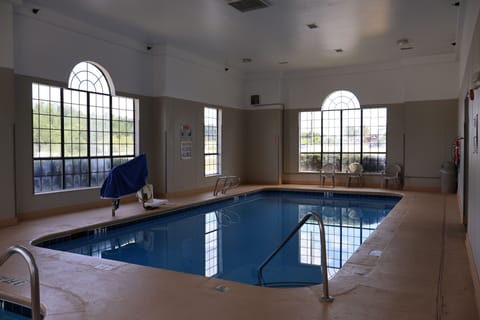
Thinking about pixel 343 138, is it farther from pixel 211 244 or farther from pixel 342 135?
pixel 211 244

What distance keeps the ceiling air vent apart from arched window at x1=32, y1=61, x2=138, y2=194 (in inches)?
128

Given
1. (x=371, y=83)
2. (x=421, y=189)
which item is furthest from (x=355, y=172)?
(x=371, y=83)

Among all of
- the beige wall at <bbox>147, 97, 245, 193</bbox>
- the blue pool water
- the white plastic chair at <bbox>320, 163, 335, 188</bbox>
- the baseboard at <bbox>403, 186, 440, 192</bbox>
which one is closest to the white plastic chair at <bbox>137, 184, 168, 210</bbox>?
the blue pool water

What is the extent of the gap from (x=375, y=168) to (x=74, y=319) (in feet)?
32.2

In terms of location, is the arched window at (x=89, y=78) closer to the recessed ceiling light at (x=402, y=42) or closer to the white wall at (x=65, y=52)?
the white wall at (x=65, y=52)

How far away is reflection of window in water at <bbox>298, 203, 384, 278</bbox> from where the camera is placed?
504 cm

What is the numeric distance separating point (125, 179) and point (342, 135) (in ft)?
22.9

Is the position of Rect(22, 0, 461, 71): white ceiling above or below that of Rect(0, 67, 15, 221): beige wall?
above

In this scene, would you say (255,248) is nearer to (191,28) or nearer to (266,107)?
(191,28)

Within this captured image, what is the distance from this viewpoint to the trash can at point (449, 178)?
31.1ft

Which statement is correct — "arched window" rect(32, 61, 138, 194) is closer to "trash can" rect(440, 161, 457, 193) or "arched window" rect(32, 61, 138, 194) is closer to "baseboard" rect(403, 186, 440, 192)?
"baseboard" rect(403, 186, 440, 192)

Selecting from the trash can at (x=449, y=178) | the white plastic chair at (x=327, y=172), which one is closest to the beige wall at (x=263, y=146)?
the white plastic chair at (x=327, y=172)

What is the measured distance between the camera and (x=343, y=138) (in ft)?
38.0

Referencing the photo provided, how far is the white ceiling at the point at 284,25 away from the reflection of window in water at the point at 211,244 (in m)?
3.75
